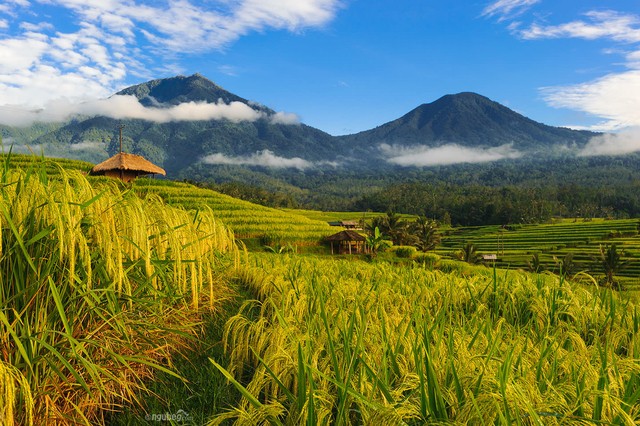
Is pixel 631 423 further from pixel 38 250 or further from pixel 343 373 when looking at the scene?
pixel 38 250

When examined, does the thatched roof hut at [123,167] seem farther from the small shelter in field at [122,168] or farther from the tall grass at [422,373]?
the tall grass at [422,373]

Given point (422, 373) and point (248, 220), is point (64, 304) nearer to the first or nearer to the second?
point (422, 373)

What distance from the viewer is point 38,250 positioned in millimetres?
2553

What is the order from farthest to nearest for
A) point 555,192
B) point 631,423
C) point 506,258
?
1. point 555,192
2. point 506,258
3. point 631,423

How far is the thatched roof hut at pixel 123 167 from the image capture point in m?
36.8

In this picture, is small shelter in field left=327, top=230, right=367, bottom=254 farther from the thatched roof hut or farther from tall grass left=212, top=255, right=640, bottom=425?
tall grass left=212, top=255, right=640, bottom=425

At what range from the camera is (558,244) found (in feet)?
233

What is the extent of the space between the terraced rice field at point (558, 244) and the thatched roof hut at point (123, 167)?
144ft

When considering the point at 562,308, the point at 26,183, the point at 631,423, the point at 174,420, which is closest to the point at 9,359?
the point at 174,420

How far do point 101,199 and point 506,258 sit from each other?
67895 millimetres

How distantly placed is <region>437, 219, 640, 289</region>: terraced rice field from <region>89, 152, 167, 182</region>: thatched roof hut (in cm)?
4397

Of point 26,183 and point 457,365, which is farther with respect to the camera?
point 26,183

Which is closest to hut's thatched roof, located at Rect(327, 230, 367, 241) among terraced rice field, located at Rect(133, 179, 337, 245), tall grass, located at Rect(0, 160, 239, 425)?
terraced rice field, located at Rect(133, 179, 337, 245)

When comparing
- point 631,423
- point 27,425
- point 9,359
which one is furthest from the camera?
point 9,359
